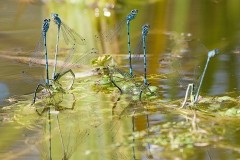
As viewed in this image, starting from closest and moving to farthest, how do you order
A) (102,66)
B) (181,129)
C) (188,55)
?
(181,129), (102,66), (188,55)

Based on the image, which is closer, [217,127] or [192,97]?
[217,127]

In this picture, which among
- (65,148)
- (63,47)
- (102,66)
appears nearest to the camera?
(65,148)

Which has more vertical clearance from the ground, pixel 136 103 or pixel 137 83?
pixel 137 83

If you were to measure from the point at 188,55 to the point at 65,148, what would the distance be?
6.55ft

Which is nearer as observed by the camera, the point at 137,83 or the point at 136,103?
the point at 136,103

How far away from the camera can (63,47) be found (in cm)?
517

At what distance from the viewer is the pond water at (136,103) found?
9.88ft

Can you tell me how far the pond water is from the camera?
9.88 ft

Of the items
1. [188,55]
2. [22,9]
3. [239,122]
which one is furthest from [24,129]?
[22,9]

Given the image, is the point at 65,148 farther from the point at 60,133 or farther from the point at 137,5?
the point at 137,5

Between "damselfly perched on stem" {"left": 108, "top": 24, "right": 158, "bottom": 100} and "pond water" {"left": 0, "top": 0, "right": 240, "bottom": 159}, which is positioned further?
"damselfly perched on stem" {"left": 108, "top": 24, "right": 158, "bottom": 100}

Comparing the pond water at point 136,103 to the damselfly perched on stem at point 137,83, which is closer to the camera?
the pond water at point 136,103

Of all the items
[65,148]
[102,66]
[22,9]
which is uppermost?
[22,9]

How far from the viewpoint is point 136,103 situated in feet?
12.1
